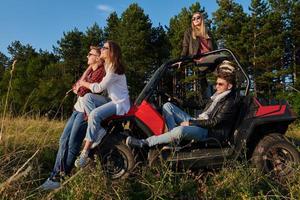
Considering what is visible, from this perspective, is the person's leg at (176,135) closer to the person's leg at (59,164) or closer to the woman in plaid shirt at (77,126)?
the woman in plaid shirt at (77,126)

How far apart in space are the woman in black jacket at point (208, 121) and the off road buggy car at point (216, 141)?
8 centimetres

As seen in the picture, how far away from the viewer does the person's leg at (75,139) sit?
5164 mm

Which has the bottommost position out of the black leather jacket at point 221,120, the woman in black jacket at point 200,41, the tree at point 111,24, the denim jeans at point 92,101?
the black leather jacket at point 221,120

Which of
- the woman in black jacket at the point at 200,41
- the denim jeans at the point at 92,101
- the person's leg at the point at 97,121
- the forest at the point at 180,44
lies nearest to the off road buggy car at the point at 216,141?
the person's leg at the point at 97,121

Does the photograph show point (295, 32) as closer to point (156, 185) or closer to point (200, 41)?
point (200, 41)

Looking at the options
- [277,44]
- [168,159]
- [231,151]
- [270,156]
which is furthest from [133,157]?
[277,44]

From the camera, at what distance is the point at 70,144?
521 centimetres

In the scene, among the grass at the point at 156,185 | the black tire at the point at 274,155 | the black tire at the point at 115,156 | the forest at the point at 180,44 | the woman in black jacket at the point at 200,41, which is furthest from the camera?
the forest at the point at 180,44

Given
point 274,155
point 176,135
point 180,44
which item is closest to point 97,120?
point 176,135

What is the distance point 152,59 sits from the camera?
146ft

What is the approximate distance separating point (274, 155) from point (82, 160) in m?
2.12

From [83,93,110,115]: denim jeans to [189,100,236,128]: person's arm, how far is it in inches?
40.8

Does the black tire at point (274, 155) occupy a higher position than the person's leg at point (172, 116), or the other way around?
the person's leg at point (172, 116)

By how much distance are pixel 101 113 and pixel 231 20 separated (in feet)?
113
